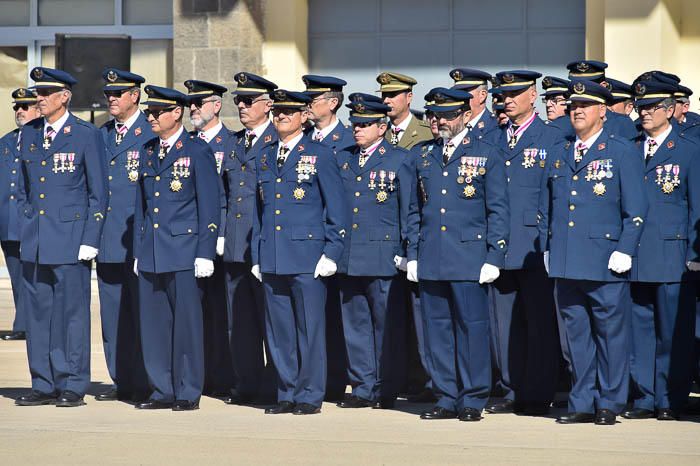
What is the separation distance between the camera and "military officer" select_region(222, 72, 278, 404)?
973 cm

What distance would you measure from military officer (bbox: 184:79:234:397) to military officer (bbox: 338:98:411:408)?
2.63 feet

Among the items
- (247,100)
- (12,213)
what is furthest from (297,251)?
(12,213)

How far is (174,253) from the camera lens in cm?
928

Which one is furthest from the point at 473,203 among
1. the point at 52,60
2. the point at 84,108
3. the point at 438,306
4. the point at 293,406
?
the point at 52,60

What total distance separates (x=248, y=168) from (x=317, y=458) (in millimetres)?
2666

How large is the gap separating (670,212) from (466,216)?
1182 millimetres

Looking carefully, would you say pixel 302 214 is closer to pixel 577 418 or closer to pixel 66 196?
pixel 66 196

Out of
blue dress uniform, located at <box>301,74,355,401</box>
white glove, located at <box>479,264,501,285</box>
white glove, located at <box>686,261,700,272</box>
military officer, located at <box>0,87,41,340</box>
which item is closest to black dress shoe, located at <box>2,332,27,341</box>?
military officer, located at <box>0,87,41,340</box>

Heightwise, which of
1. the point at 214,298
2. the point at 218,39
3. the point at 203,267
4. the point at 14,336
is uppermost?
the point at 218,39

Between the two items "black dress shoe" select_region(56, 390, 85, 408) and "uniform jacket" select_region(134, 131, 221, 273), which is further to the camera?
"black dress shoe" select_region(56, 390, 85, 408)

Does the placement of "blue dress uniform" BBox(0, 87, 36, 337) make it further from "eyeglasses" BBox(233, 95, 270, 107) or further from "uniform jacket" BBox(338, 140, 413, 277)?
"uniform jacket" BBox(338, 140, 413, 277)

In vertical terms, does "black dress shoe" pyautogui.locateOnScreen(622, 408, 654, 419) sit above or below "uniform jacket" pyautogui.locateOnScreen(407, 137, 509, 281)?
below

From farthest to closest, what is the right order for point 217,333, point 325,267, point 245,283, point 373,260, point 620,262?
point 217,333 < point 245,283 < point 373,260 < point 325,267 < point 620,262

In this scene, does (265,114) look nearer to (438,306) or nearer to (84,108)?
(438,306)
